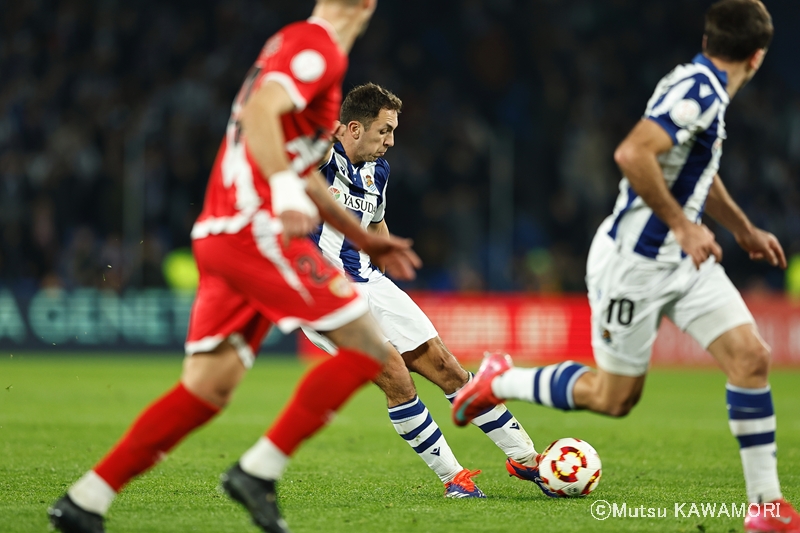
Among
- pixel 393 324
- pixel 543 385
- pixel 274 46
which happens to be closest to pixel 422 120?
pixel 393 324

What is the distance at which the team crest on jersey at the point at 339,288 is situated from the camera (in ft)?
13.8

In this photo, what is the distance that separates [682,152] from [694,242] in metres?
0.45

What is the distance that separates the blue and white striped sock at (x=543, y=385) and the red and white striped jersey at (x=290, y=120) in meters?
1.55

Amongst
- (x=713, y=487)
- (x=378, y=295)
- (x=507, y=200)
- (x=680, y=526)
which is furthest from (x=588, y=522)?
(x=507, y=200)

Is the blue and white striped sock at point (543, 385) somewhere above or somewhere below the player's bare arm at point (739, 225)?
below

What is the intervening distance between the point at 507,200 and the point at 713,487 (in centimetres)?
Result: 1306

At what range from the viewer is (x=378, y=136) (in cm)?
669

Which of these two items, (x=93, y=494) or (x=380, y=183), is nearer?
(x=93, y=494)

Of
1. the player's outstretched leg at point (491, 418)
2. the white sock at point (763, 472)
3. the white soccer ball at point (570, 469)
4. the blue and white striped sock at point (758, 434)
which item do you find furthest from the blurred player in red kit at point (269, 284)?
the white soccer ball at point (570, 469)

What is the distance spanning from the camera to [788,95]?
71.1ft

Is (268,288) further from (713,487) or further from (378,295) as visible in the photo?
(713,487)

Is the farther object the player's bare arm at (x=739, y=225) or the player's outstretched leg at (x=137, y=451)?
the player's bare arm at (x=739, y=225)

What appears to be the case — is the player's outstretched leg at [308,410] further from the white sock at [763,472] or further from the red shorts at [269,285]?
the white sock at [763,472]

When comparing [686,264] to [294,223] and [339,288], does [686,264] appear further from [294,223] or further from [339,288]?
[294,223]
